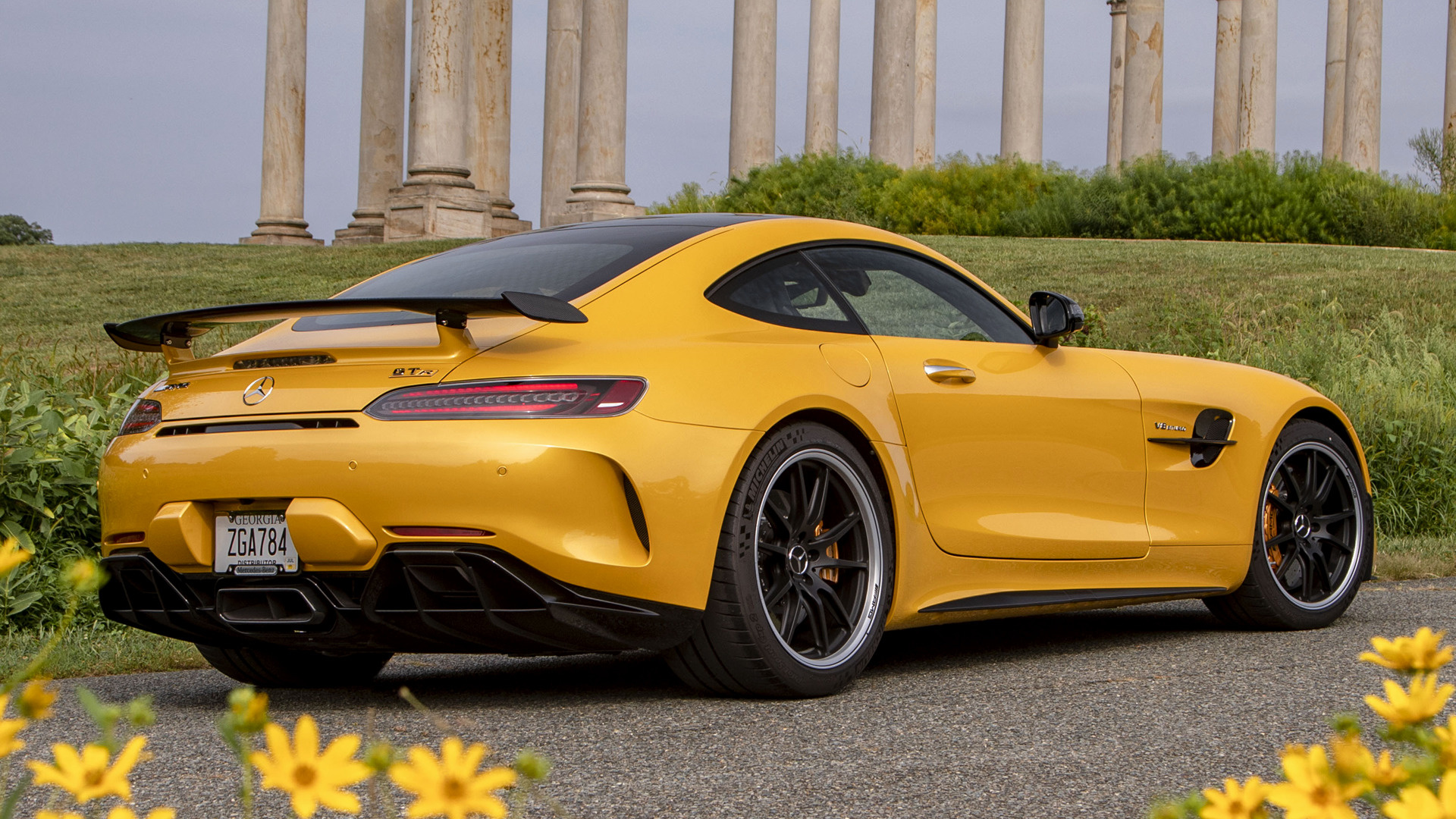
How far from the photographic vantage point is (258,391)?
3973 mm

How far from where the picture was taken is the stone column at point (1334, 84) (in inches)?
1743

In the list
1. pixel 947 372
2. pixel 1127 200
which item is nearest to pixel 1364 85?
pixel 1127 200

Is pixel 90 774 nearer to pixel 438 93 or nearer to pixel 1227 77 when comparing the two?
pixel 438 93

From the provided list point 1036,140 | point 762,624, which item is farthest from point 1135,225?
point 762,624

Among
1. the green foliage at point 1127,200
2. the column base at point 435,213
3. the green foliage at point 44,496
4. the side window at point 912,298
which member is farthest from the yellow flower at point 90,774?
the column base at point 435,213

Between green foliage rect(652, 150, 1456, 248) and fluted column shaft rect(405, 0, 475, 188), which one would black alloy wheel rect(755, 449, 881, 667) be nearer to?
green foliage rect(652, 150, 1456, 248)

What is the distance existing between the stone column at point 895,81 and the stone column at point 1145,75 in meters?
4.92

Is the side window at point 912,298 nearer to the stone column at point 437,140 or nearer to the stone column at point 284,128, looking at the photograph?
the stone column at point 437,140

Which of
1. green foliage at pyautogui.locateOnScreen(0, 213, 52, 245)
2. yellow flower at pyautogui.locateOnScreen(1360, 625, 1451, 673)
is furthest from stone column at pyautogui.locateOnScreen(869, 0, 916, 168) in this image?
green foliage at pyautogui.locateOnScreen(0, 213, 52, 245)

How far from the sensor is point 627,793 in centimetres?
310

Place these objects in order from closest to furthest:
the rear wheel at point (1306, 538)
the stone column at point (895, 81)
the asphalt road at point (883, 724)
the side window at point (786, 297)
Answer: the asphalt road at point (883, 724) < the side window at point (786, 297) < the rear wheel at point (1306, 538) < the stone column at point (895, 81)

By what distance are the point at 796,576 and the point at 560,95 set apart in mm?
32576

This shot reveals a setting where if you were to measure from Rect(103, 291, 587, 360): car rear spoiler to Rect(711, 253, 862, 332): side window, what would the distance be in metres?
0.65

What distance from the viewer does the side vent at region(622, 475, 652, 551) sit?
12.3ft
